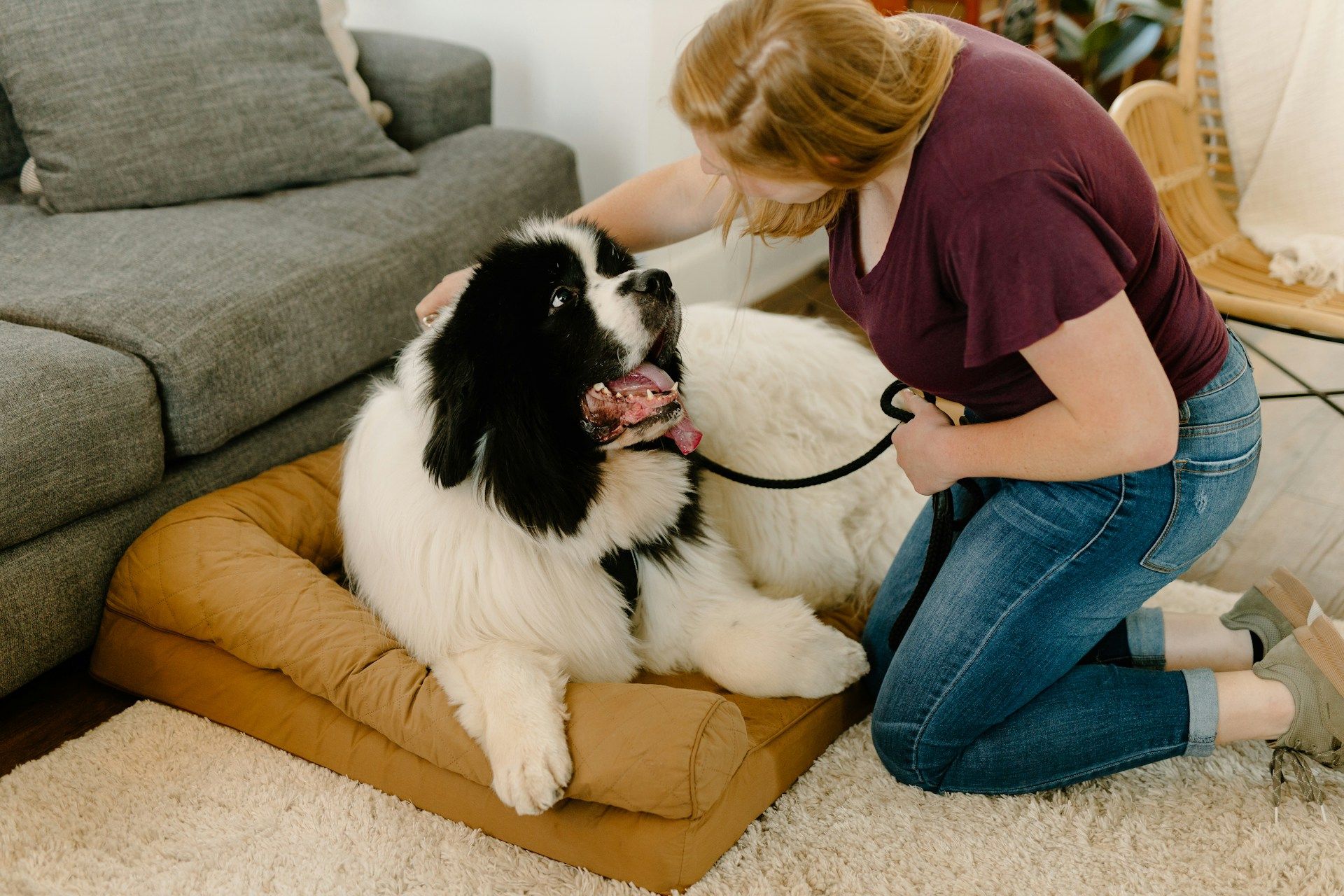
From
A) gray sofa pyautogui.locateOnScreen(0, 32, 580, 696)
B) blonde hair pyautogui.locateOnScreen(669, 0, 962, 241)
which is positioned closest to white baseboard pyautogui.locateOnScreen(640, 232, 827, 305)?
gray sofa pyautogui.locateOnScreen(0, 32, 580, 696)

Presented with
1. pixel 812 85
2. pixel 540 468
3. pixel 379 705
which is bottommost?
pixel 379 705

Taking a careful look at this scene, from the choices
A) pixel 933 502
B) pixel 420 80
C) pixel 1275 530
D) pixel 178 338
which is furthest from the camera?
pixel 420 80

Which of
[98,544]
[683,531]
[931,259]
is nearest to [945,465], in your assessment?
[931,259]

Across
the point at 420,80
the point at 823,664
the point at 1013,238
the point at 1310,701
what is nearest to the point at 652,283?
the point at 1013,238

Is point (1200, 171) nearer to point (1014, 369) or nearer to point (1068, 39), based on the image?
point (1068, 39)

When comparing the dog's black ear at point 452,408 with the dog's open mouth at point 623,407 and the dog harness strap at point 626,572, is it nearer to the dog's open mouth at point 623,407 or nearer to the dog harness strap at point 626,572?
the dog's open mouth at point 623,407

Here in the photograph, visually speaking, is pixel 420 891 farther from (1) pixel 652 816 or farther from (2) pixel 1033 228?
(2) pixel 1033 228

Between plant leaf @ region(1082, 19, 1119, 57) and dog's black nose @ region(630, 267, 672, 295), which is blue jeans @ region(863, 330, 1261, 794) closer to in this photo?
dog's black nose @ region(630, 267, 672, 295)

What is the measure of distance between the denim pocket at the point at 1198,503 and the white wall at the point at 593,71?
64.0 inches

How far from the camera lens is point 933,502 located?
1.54 meters

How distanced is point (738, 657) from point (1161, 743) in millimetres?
609

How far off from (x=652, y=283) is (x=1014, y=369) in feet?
1.56

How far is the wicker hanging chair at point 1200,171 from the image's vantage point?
89.8 inches

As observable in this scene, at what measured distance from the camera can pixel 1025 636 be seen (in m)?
1.41
